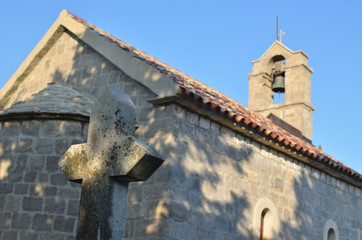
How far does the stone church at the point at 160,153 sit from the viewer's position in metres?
7.17

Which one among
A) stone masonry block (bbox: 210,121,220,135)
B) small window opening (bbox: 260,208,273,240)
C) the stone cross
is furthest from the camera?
small window opening (bbox: 260,208,273,240)

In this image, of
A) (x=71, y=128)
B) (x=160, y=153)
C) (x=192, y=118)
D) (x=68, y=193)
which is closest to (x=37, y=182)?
(x=68, y=193)

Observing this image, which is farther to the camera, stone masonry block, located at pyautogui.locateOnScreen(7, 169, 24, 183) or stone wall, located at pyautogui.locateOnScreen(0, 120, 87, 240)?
stone masonry block, located at pyautogui.locateOnScreen(7, 169, 24, 183)

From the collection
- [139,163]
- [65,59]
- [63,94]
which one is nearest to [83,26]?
[65,59]

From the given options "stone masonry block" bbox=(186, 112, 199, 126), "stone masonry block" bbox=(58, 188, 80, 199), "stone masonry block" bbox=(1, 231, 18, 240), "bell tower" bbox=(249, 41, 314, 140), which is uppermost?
"bell tower" bbox=(249, 41, 314, 140)

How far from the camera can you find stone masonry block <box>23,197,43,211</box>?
7125mm

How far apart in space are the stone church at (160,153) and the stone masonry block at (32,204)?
1 centimetres

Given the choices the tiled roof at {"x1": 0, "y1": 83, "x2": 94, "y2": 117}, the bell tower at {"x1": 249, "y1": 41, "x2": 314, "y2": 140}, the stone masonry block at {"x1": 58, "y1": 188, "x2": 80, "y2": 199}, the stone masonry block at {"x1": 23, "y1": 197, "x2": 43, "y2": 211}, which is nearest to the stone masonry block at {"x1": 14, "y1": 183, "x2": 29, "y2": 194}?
the stone masonry block at {"x1": 23, "y1": 197, "x2": 43, "y2": 211}

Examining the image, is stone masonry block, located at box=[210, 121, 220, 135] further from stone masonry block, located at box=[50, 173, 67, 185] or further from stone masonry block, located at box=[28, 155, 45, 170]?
stone masonry block, located at box=[28, 155, 45, 170]

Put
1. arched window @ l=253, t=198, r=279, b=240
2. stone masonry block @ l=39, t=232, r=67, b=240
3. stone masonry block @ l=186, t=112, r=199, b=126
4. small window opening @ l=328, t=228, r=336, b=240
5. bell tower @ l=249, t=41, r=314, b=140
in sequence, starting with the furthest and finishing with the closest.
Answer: bell tower @ l=249, t=41, r=314, b=140 < small window opening @ l=328, t=228, r=336, b=240 < arched window @ l=253, t=198, r=279, b=240 < stone masonry block @ l=186, t=112, r=199, b=126 < stone masonry block @ l=39, t=232, r=67, b=240

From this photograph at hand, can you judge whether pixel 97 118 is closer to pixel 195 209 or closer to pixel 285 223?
pixel 195 209

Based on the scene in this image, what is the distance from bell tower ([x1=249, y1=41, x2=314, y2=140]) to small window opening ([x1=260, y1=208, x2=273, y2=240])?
494 centimetres

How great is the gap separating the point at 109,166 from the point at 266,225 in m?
6.19

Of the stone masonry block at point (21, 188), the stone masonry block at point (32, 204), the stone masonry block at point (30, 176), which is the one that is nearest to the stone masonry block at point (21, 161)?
the stone masonry block at point (30, 176)
